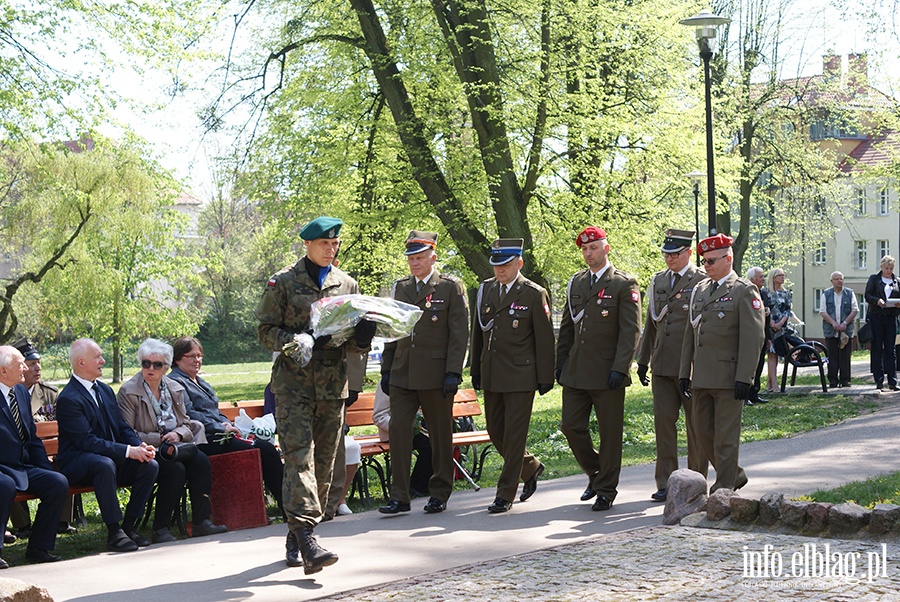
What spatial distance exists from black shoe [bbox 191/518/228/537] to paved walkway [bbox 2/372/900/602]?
0.12m

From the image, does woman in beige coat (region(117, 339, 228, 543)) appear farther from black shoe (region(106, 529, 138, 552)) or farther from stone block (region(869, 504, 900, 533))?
stone block (region(869, 504, 900, 533))

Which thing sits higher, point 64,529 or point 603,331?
point 603,331

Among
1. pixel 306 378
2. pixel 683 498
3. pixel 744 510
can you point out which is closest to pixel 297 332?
pixel 306 378

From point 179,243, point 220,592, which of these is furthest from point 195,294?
point 220,592

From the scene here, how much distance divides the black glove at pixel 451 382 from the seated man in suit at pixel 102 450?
7.74 ft

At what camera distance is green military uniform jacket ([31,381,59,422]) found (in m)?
10.8

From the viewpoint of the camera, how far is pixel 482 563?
23.8 feet

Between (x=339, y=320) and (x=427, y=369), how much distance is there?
2.52 metres

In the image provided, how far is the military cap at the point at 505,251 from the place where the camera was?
31.5 ft

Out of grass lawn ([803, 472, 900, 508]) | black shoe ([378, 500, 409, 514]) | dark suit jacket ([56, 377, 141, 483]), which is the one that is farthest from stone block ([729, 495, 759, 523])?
dark suit jacket ([56, 377, 141, 483])

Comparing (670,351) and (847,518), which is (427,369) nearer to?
(670,351)

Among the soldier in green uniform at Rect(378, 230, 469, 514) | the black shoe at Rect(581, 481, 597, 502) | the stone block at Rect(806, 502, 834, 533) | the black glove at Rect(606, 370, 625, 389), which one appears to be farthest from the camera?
the black shoe at Rect(581, 481, 597, 502)

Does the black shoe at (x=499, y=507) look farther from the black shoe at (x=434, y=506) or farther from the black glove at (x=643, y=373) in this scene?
the black glove at (x=643, y=373)

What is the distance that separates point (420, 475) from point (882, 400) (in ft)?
31.2
